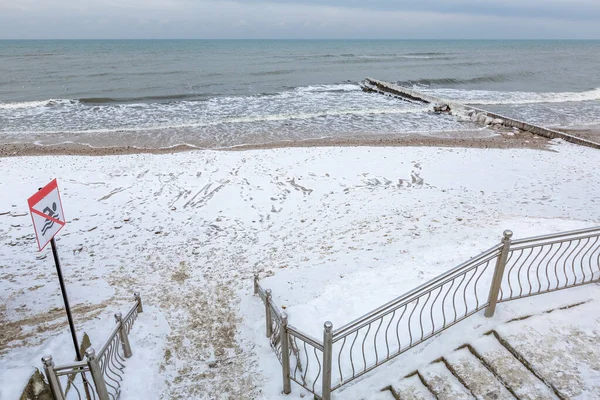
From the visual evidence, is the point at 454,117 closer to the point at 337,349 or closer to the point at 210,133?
the point at 210,133

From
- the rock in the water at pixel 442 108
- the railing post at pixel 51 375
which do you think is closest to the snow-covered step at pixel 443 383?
the railing post at pixel 51 375

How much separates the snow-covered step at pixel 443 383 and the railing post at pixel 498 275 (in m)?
1.22

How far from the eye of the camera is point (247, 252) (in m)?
9.45

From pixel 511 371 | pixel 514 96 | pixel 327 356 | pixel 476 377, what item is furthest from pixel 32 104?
pixel 514 96

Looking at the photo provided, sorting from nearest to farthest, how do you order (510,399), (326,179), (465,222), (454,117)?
(510,399), (465,222), (326,179), (454,117)

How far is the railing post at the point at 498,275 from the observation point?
15.6 ft

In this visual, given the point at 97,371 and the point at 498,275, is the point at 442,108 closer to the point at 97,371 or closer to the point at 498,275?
the point at 498,275

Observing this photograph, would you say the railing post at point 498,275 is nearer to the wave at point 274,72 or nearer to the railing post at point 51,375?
the railing post at point 51,375

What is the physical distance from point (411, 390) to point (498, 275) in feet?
6.74

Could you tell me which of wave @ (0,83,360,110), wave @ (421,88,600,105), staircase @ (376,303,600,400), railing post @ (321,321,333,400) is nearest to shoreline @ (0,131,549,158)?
wave @ (0,83,360,110)

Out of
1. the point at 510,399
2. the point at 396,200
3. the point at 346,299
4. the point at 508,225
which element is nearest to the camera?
the point at 510,399

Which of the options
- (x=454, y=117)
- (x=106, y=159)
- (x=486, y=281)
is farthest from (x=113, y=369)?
(x=454, y=117)

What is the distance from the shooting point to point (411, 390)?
15.1 ft

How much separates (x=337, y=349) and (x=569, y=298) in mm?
3897
